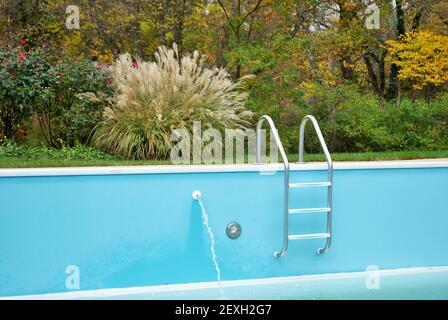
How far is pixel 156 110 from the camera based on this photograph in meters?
6.84

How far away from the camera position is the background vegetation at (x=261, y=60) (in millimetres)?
7633

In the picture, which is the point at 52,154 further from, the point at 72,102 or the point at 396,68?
the point at 396,68

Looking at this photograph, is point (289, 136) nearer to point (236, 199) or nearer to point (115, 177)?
point (236, 199)

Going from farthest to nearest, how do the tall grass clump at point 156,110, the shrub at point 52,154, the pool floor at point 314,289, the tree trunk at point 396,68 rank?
the tree trunk at point 396,68 < the tall grass clump at point 156,110 < the shrub at point 52,154 < the pool floor at point 314,289

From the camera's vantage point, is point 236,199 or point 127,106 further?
point 127,106

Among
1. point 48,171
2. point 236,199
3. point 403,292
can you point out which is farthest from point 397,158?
point 48,171

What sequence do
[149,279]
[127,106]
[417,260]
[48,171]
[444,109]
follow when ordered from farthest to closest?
[444,109] < [127,106] < [417,260] < [149,279] < [48,171]

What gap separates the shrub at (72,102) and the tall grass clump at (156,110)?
0.20 meters

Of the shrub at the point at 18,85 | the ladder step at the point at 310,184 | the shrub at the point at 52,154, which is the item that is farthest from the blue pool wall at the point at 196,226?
the shrub at the point at 18,85

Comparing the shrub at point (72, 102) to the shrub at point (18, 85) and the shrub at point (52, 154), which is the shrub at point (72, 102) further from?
the shrub at point (52, 154)

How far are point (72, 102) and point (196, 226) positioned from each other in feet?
13.2

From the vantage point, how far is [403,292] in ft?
15.4

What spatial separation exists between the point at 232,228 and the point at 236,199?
0.26m

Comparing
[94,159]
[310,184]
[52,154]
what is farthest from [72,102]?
[310,184]
